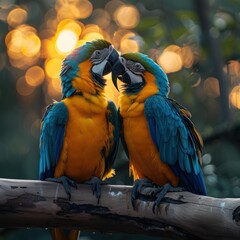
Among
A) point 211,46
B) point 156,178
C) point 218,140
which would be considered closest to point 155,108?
point 156,178

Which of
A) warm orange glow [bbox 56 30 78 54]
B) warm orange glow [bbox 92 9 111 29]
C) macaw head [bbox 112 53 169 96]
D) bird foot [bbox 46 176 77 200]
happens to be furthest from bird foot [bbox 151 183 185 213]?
warm orange glow [bbox 92 9 111 29]

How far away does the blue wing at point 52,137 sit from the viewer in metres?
2.85

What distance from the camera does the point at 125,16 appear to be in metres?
8.75

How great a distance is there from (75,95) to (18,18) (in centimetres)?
646

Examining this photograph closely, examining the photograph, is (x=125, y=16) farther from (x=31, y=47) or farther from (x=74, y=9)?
(x=31, y=47)

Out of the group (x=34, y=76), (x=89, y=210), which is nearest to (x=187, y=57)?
(x=89, y=210)

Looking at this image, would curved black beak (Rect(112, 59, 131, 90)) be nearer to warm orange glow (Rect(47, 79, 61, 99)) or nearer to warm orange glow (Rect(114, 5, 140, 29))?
warm orange glow (Rect(114, 5, 140, 29))

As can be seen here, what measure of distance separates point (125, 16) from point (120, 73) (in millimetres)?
5959

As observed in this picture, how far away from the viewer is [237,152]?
4246 millimetres

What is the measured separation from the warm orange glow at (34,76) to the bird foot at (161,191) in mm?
7833

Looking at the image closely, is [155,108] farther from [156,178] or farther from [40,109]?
[40,109]

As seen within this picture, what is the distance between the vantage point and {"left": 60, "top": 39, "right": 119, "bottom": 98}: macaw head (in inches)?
115

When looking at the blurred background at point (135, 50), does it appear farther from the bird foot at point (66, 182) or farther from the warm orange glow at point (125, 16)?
the bird foot at point (66, 182)

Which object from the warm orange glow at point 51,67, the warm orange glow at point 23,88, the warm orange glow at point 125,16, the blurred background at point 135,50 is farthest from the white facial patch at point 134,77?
the warm orange glow at point 51,67
